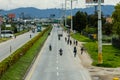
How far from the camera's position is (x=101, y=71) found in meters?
44.4

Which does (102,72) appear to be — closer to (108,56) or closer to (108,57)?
(108,57)

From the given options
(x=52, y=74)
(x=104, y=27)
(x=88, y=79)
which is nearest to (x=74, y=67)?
(x=52, y=74)

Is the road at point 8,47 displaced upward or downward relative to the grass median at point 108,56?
downward

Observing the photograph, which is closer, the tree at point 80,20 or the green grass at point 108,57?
the green grass at point 108,57

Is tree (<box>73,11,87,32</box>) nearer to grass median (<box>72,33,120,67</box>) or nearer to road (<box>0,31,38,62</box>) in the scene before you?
road (<box>0,31,38,62</box>)

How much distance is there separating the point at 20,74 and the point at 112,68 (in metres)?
13.1

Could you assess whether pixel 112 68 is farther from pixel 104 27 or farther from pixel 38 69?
pixel 104 27

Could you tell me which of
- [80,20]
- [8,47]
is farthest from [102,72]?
[80,20]

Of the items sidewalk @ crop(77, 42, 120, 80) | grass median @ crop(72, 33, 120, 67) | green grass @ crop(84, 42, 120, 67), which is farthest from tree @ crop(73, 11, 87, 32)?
sidewalk @ crop(77, 42, 120, 80)

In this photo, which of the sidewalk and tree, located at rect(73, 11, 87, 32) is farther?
tree, located at rect(73, 11, 87, 32)

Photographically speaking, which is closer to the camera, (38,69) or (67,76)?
(67,76)

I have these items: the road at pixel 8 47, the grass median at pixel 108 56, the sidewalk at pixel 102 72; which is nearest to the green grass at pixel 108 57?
the grass median at pixel 108 56

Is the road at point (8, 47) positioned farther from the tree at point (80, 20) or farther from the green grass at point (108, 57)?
the tree at point (80, 20)

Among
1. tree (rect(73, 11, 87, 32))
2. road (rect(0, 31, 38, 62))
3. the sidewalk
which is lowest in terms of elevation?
road (rect(0, 31, 38, 62))
